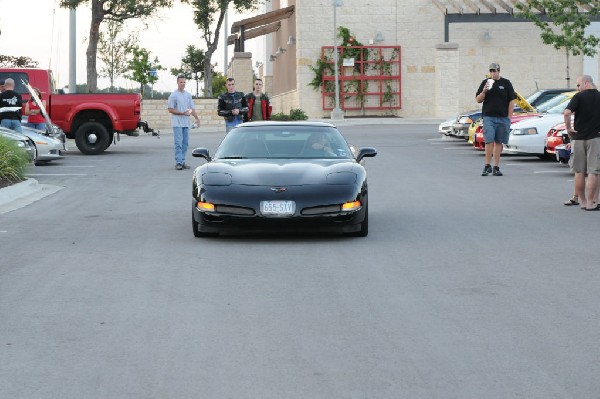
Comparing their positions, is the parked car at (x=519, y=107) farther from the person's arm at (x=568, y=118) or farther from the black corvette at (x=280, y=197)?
the black corvette at (x=280, y=197)

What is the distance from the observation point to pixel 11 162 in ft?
65.5

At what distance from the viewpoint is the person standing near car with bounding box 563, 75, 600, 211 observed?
1554 cm

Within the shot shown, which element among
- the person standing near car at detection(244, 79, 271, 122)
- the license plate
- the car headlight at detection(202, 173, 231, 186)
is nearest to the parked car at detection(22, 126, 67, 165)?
the person standing near car at detection(244, 79, 271, 122)

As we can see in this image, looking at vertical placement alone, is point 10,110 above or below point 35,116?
above

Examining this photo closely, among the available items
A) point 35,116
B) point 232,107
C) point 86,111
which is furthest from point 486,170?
point 86,111

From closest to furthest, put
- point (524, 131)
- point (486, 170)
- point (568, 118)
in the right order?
point (568, 118), point (486, 170), point (524, 131)

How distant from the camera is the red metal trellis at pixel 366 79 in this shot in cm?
5409

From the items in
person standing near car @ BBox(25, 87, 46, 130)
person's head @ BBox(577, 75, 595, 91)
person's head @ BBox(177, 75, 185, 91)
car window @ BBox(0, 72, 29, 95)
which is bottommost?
person standing near car @ BBox(25, 87, 46, 130)

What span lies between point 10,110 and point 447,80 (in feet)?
106

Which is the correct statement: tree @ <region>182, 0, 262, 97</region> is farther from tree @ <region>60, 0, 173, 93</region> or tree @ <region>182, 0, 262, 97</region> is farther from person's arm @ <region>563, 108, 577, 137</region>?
person's arm @ <region>563, 108, 577, 137</region>

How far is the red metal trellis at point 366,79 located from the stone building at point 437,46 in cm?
30

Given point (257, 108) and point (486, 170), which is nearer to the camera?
point (486, 170)

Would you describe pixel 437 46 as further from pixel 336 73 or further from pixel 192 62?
pixel 192 62

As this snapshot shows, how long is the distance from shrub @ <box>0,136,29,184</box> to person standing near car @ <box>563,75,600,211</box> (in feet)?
29.3
